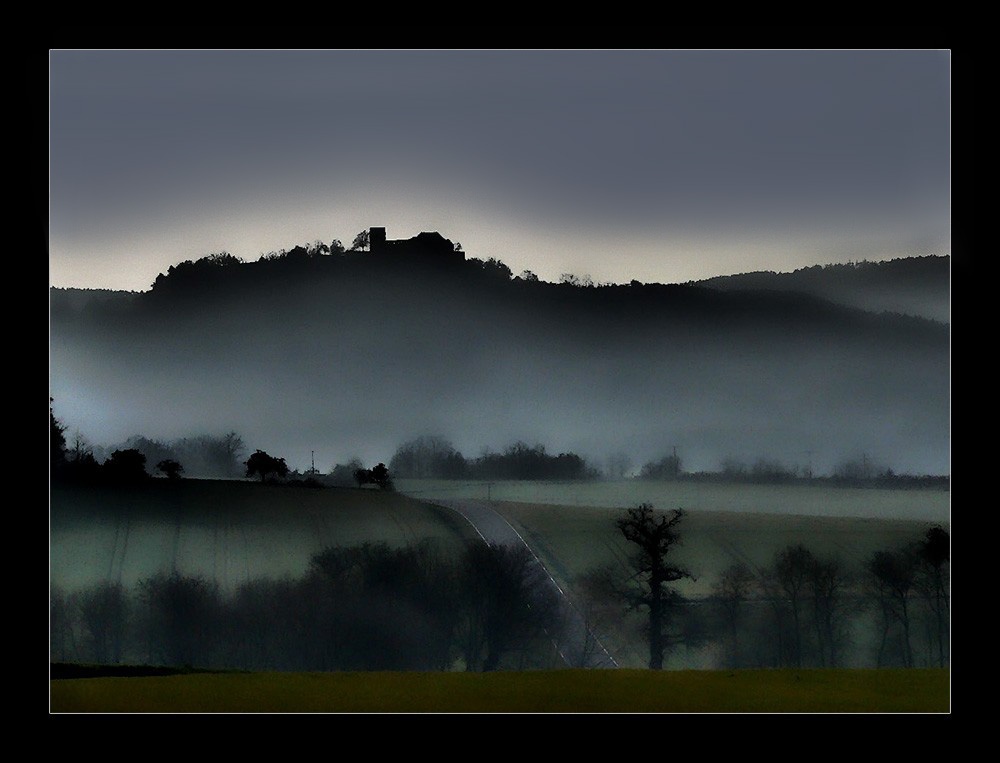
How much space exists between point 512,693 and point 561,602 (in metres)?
0.47

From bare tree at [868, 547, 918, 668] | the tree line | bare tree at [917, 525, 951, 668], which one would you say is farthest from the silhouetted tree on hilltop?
bare tree at [917, 525, 951, 668]

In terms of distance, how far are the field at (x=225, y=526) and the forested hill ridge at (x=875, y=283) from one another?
5.99ft

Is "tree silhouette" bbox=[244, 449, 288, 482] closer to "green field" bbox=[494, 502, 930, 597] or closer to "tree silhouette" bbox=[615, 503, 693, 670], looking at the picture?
"green field" bbox=[494, 502, 930, 597]

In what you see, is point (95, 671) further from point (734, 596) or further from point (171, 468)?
point (734, 596)

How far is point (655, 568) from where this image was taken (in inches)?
208

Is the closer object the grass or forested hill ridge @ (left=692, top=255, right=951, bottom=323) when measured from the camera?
the grass

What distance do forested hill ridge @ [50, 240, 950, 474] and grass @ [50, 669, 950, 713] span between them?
3.28ft

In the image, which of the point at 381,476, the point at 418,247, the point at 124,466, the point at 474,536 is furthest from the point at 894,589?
the point at 124,466

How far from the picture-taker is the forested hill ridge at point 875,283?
5363 millimetres

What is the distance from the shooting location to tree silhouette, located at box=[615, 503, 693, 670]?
5.23m
